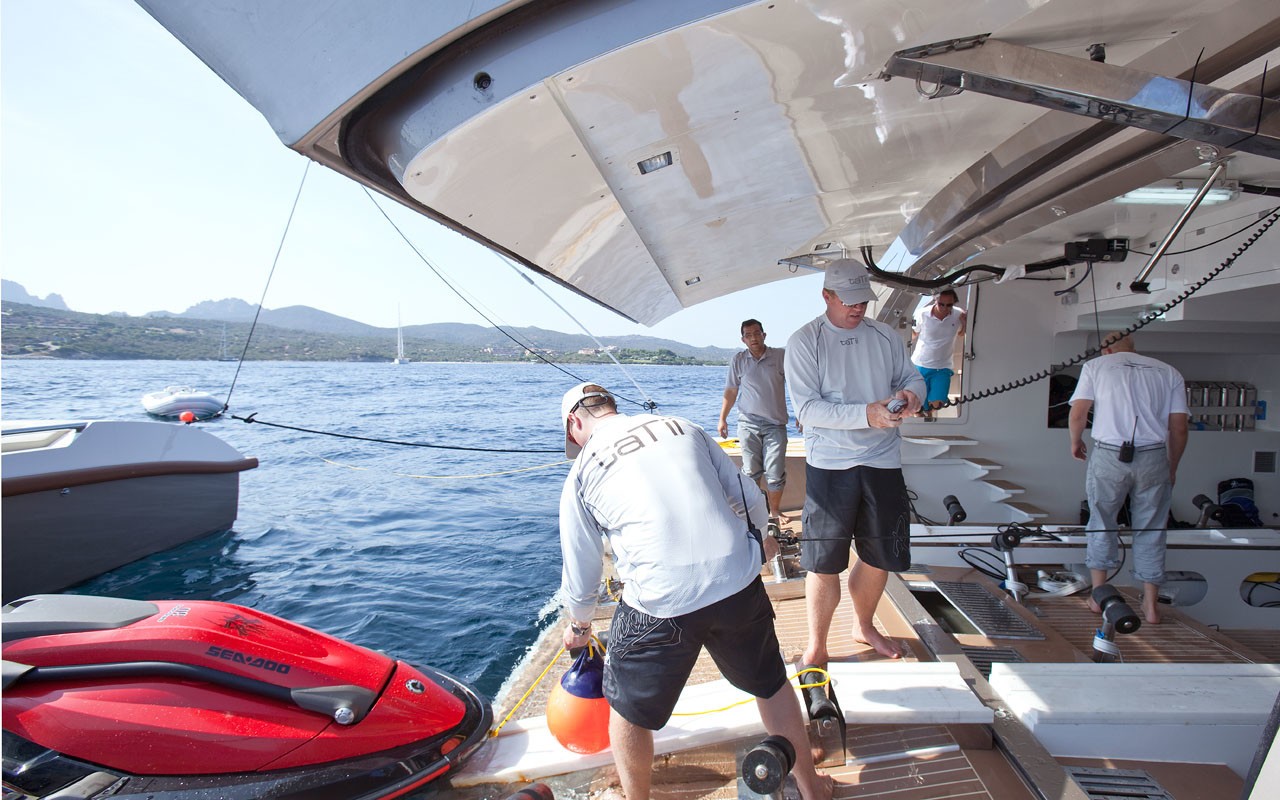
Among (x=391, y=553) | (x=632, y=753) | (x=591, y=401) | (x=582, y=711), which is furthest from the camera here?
(x=391, y=553)

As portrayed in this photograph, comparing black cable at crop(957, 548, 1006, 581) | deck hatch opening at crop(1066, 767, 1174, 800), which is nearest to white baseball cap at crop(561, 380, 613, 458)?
Answer: deck hatch opening at crop(1066, 767, 1174, 800)

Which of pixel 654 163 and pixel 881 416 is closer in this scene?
pixel 654 163

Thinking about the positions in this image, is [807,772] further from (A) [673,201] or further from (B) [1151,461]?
(B) [1151,461]

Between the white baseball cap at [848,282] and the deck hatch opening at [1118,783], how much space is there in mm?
1852

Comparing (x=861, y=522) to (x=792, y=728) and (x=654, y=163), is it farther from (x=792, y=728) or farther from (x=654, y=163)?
(x=654, y=163)

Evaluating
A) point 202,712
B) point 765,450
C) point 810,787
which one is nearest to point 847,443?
point 810,787

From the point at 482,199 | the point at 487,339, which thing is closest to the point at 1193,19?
the point at 482,199

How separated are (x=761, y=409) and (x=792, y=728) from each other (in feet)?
13.1

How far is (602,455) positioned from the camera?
6.57 feet

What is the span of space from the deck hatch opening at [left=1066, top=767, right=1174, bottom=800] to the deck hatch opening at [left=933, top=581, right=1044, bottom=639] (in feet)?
4.85

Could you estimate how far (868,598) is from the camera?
2998 mm

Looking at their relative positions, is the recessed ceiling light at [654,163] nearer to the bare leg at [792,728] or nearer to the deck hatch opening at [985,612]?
the bare leg at [792,728]

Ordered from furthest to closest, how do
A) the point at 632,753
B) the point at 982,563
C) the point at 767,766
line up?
1. the point at 982,563
2. the point at 632,753
3. the point at 767,766

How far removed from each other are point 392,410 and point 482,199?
28.2m
